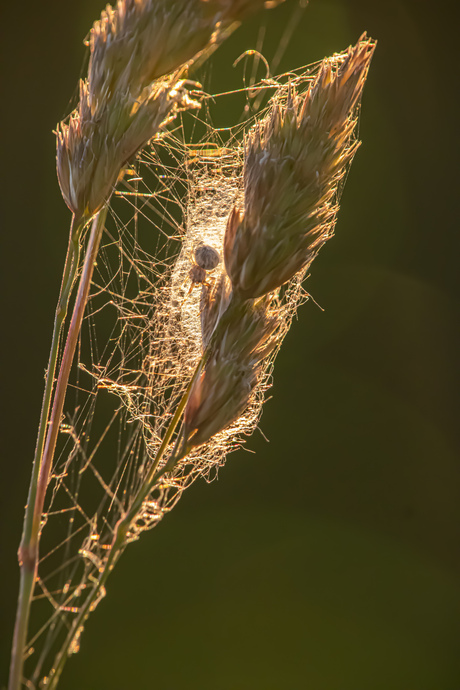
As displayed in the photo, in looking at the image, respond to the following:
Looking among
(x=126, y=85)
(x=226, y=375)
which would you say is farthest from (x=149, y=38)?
(x=226, y=375)

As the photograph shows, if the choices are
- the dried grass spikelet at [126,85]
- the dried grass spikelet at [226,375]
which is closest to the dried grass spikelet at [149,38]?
the dried grass spikelet at [126,85]

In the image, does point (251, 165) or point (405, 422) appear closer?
point (251, 165)

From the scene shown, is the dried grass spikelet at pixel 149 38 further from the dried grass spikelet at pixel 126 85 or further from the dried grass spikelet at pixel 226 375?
the dried grass spikelet at pixel 226 375

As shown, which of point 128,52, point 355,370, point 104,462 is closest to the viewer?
point 128,52

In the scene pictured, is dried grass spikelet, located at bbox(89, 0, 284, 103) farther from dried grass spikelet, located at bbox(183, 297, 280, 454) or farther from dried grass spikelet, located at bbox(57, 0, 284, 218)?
dried grass spikelet, located at bbox(183, 297, 280, 454)

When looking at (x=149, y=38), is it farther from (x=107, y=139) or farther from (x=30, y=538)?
(x=30, y=538)

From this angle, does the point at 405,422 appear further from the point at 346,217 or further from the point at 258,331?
the point at 258,331

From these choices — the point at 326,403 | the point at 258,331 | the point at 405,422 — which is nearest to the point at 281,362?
the point at 326,403

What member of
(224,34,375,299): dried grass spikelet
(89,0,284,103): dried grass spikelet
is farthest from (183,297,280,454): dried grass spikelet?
(89,0,284,103): dried grass spikelet
